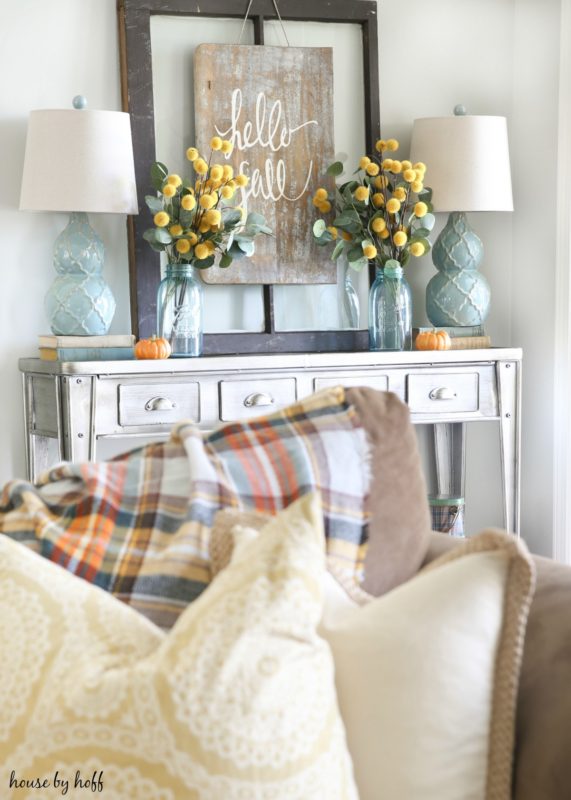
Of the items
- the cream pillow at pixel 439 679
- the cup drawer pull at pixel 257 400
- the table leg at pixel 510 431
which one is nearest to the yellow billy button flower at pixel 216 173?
the cup drawer pull at pixel 257 400

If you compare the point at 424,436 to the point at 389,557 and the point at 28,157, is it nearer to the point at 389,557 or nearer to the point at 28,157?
the point at 28,157

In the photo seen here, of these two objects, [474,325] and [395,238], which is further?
[474,325]

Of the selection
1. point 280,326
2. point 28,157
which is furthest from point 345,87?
point 28,157

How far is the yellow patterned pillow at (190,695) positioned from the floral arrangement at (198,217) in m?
2.01

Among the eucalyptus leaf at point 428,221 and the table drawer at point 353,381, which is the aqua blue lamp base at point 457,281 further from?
the table drawer at point 353,381

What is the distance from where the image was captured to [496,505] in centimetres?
370

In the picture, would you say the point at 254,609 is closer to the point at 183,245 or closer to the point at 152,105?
the point at 183,245

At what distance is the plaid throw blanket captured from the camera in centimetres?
115

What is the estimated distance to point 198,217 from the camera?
295cm

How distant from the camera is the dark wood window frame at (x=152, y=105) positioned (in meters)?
3.09

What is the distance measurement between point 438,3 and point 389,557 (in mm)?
2724

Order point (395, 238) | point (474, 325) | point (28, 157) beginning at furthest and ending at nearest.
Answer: point (474, 325) < point (395, 238) < point (28, 157)

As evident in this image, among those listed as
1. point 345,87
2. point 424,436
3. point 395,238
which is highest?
point 345,87

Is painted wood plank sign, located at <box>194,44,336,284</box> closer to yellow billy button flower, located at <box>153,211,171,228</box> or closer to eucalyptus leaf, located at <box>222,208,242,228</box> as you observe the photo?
eucalyptus leaf, located at <box>222,208,242,228</box>
